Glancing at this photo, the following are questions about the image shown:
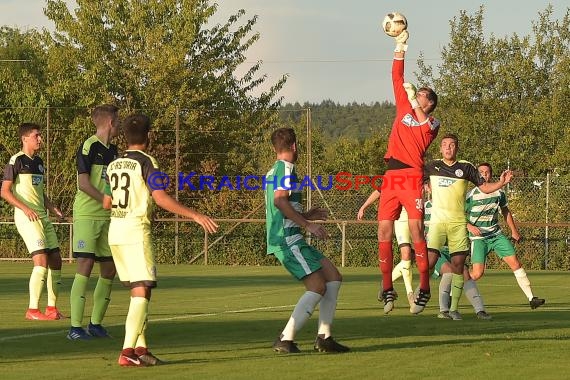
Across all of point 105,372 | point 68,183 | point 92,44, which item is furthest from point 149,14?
point 105,372

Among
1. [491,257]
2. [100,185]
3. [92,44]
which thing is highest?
[92,44]

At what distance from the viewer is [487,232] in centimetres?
1616

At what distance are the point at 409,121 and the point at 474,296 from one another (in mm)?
2810

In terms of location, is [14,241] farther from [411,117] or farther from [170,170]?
[411,117]

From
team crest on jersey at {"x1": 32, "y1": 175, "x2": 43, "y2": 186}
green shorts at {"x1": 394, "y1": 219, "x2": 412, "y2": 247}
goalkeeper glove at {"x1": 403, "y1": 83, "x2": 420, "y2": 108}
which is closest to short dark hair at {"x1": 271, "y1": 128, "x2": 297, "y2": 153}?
goalkeeper glove at {"x1": 403, "y1": 83, "x2": 420, "y2": 108}

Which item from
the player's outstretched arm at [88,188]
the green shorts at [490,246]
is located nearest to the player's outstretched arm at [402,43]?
the player's outstretched arm at [88,188]

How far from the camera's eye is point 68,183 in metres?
34.2

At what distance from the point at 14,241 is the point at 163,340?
24278 millimetres

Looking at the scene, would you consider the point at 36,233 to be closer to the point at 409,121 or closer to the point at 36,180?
the point at 36,180

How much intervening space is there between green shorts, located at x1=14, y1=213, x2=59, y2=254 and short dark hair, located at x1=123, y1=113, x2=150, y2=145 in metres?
4.60

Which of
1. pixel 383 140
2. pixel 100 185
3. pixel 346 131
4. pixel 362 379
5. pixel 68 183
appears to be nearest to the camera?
pixel 362 379

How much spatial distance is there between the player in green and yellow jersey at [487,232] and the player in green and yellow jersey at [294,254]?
5.95 meters

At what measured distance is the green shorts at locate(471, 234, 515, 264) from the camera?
633 inches

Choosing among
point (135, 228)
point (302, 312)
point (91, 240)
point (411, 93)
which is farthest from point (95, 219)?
point (411, 93)
